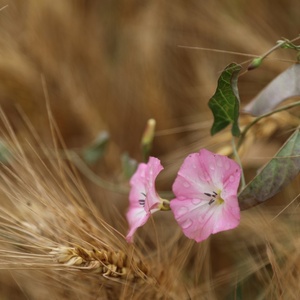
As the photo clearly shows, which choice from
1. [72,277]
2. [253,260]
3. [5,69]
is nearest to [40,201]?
[72,277]

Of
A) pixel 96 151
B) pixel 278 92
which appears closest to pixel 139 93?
pixel 96 151

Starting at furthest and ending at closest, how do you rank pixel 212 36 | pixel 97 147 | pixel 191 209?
pixel 212 36, pixel 97 147, pixel 191 209

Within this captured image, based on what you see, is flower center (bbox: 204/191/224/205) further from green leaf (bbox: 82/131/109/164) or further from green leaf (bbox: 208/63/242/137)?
green leaf (bbox: 82/131/109/164)

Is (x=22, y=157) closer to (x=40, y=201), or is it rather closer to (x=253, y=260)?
(x=40, y=201)

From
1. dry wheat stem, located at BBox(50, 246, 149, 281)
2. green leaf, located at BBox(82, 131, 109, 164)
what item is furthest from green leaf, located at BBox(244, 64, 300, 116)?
green leaf, located at BBox(82, 131, 109, 164)

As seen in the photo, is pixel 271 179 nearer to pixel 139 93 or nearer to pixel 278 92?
pixel 278 92

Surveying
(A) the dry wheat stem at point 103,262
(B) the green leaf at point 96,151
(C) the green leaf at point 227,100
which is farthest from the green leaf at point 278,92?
(B) the green leaf at point 96,151

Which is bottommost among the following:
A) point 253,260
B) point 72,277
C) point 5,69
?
point 253,260
